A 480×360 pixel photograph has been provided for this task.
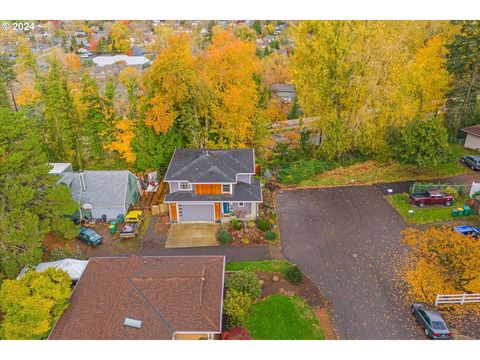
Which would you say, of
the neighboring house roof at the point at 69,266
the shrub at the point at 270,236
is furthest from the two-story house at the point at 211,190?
the neighboring house roof at the point at 69,266

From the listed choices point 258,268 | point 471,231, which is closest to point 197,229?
point 258,268

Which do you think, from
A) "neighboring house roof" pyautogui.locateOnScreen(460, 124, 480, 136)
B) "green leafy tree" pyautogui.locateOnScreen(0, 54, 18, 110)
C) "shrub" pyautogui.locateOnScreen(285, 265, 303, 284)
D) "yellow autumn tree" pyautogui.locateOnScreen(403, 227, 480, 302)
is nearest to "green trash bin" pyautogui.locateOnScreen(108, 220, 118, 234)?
"shrub" pyautogui.locateOnScreen(285, 265, 303, 284)

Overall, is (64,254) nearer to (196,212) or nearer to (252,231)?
Result: (196,212)

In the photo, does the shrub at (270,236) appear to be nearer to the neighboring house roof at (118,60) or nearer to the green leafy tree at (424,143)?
the green leafy tree at (424,143)

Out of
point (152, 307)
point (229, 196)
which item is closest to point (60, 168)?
point (229, 196)

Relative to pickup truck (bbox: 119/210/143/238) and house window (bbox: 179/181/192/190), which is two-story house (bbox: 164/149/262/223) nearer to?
house window (bbox: 179/181/192/190)
